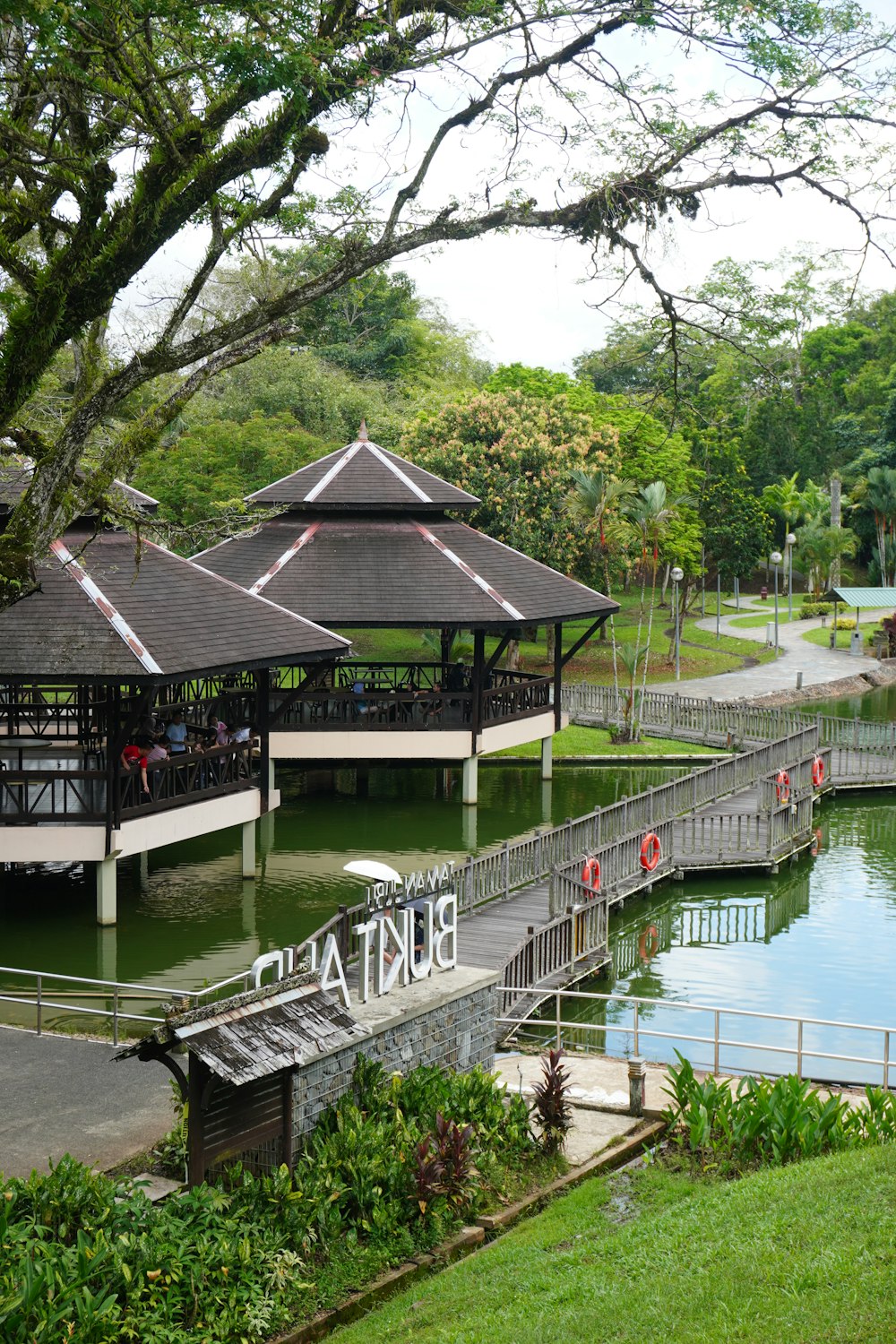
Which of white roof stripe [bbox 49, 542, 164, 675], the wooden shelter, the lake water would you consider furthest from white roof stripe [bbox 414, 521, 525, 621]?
the wooden shelter

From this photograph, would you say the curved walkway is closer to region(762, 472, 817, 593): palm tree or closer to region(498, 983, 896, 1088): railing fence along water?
region(762, 472, 817, 593): palm tree

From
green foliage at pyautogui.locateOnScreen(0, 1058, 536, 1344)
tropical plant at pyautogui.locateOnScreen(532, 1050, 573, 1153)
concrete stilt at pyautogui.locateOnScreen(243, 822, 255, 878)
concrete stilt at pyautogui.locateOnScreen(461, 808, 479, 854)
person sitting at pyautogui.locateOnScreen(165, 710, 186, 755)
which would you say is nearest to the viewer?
green foliage at pyautogui.locateOnScreen(0, 1058, 536, 1344)

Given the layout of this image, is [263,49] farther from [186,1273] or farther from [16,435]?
[186,1273]

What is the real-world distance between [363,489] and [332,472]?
99 cm

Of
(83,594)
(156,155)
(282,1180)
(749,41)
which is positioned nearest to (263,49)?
(156,155)

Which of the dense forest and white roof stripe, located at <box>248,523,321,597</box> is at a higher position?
the dense forest

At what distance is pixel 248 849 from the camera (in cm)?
2589

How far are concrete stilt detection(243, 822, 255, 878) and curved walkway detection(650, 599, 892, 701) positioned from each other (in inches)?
923

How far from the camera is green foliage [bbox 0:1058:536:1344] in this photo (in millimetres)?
8977

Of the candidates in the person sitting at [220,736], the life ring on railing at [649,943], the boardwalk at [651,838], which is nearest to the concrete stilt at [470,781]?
the boardwalk at [651,838]

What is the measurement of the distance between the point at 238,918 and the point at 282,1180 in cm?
1327

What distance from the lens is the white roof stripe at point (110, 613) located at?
21781 millimetres

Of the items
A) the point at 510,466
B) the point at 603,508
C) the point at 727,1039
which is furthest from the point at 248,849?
the point at 603,508

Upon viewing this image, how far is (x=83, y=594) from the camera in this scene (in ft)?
75.6
